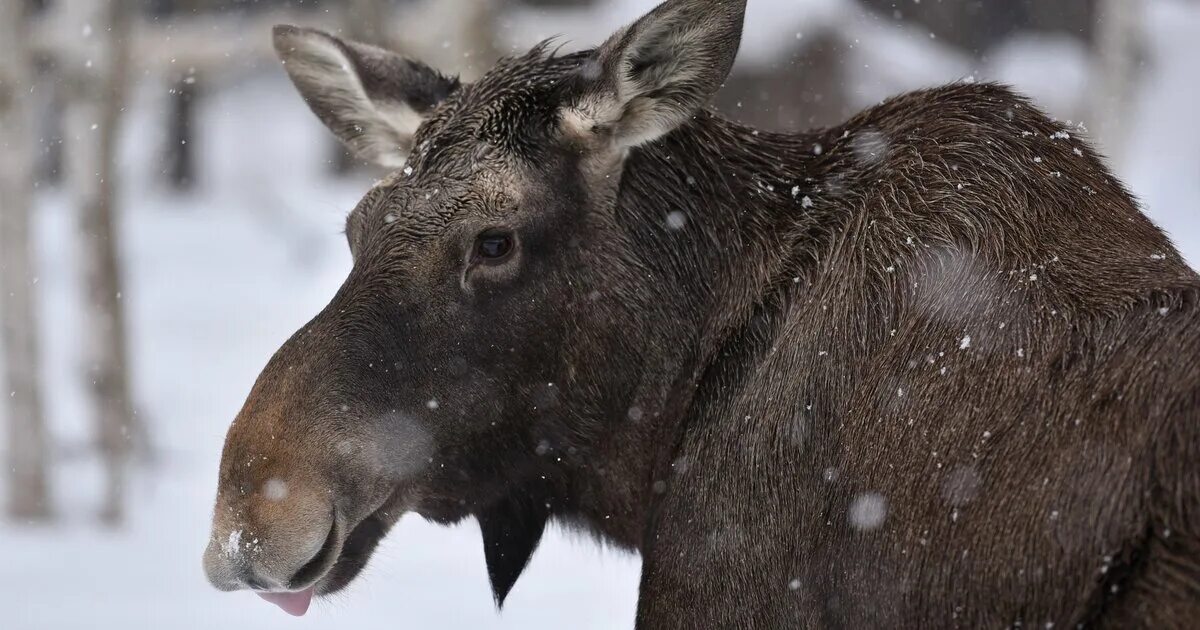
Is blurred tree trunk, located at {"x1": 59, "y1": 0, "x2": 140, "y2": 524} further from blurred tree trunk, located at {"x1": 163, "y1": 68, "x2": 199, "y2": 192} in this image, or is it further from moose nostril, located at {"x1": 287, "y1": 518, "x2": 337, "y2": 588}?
blurred tree trunk, located at {"x1": 163, "y1": 68, "x2": 199, "y2": 192}

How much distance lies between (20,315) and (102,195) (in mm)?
898

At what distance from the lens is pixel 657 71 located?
3152 millimetres

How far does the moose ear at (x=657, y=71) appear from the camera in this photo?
10.1 ft

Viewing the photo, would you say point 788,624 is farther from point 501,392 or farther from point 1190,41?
point 1190,41

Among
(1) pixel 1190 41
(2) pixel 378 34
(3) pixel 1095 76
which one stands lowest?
(2) pixel 378 34

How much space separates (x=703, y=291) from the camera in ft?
10.6

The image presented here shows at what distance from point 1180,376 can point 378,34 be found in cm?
703

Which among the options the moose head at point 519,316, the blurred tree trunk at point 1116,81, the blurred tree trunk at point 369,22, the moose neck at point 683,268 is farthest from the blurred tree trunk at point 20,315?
the blurred tree trunk at point 1116,81

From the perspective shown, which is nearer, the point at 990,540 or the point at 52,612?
the point at 990,540

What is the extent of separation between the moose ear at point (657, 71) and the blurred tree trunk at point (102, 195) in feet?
18.4

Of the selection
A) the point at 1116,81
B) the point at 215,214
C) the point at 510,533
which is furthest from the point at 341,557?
the point at 215,214

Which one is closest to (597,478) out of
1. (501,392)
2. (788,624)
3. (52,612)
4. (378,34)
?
(501,392)

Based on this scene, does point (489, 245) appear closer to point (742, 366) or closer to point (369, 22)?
point (742, 366)

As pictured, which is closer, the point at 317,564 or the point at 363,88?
the point at 317,564
